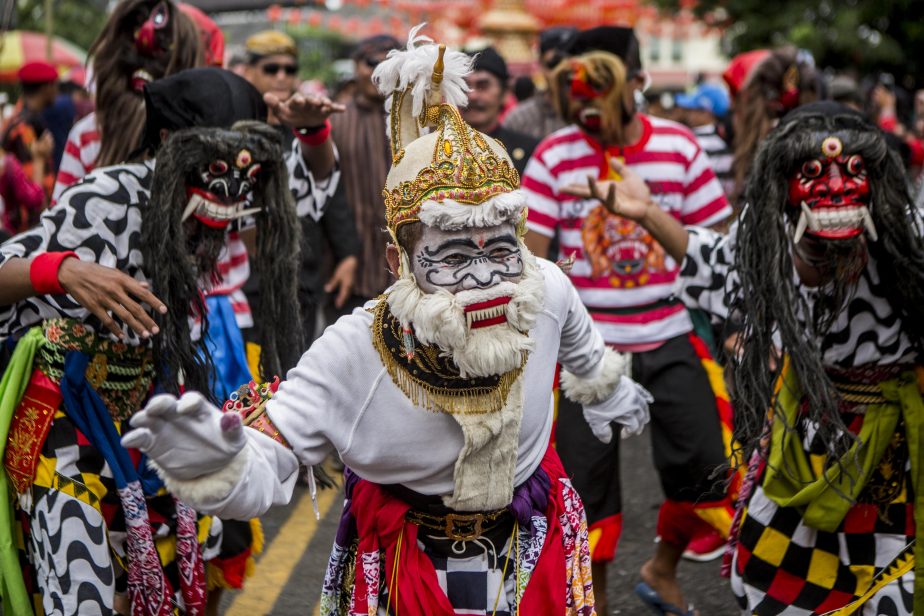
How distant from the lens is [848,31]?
16.5m

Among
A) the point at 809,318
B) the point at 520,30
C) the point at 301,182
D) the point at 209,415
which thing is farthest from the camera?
the point at 520,30

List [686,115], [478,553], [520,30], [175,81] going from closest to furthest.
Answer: [478,553] < [175,81] < [686,115] < [520,30]

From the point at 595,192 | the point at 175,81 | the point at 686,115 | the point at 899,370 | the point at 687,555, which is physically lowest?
the point at 687,555

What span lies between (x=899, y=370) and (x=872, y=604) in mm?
691

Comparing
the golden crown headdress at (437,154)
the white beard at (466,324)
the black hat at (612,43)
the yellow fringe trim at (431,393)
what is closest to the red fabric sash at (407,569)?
the yellow fringe trim at (431,393)

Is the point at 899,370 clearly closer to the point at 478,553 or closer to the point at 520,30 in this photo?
the point at 478,553

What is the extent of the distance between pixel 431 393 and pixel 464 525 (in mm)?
370

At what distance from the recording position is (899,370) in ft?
12.3

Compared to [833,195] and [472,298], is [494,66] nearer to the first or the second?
[833,195]

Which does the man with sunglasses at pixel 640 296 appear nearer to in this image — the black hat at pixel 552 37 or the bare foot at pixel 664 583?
the bare foot at pixel 664 583

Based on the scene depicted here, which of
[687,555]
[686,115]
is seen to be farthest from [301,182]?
[686,115]

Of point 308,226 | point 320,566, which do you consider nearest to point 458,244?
point 320,566

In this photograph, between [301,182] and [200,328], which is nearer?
[200,328]

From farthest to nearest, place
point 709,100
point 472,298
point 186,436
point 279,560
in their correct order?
1. point 709,100
2. point 279,560
3. point 472,298
4. point 186,436
